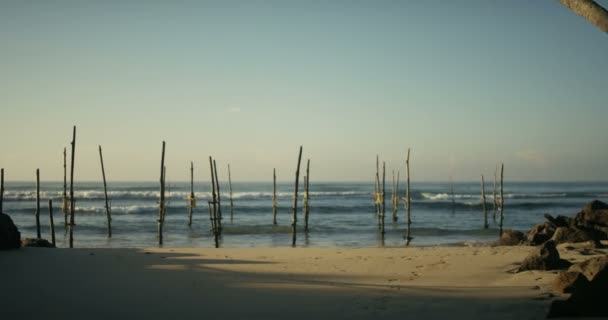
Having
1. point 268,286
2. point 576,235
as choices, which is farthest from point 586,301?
point 576,235

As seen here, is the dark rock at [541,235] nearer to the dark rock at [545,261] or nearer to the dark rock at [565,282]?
the dark rock at [545,261]

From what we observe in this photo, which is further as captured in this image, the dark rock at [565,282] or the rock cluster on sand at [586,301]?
the dark rock at [565,282]

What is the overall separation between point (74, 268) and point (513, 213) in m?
34.7

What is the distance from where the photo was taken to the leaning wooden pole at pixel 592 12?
3.35 meters

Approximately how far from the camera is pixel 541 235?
16016 millimetres

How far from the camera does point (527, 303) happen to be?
20.8 feet

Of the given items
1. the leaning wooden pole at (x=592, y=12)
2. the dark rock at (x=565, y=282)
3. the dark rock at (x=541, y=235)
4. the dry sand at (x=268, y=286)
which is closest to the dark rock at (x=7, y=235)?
the dry sand at (x=268, y=286)

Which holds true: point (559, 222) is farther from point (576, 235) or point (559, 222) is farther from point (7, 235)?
point (7, 235)

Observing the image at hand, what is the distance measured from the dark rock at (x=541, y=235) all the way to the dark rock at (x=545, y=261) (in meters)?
6.49

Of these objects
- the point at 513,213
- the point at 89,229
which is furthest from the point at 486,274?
the point at 513,213

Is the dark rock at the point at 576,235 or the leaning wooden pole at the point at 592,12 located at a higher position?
the leaning wooden pole at the point at 592,12

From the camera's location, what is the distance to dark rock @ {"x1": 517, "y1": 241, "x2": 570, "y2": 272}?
9.35 metres

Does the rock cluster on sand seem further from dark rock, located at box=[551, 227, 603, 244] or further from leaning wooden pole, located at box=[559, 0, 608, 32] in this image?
dark rock, located at box=[551, 227, 603, 244]

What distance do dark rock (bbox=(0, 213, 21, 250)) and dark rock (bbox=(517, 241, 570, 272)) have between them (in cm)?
1226
